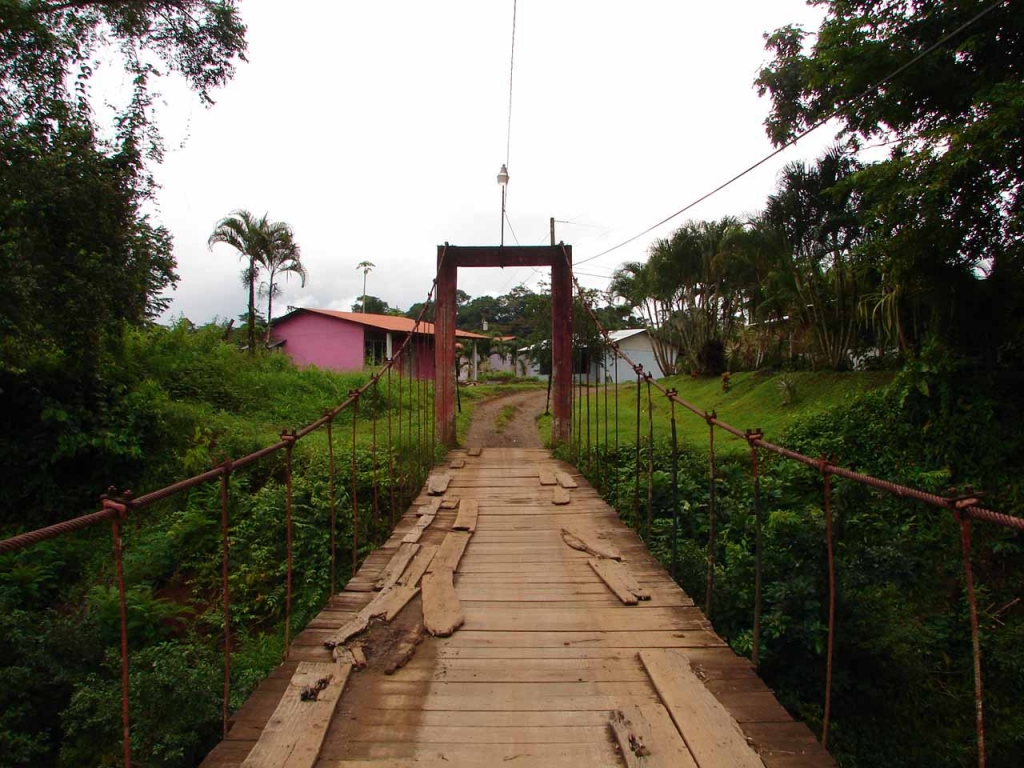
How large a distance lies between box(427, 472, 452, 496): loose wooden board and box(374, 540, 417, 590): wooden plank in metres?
1.07

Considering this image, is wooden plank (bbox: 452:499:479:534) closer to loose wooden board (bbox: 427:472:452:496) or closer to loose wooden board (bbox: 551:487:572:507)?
loose wooden board (bbox: 427:472:452:496)

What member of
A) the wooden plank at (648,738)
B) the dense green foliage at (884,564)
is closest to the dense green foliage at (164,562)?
the wooden plank at (648,738)

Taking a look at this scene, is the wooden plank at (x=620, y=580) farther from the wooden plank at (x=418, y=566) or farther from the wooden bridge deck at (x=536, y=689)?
the wooden plank at (x=418, y=566)

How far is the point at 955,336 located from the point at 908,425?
87cm

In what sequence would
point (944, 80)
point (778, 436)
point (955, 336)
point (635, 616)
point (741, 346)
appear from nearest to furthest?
point (635, 616)
point (944, 80)
point (955, 336)
point (778, 436)
point (741, 346)

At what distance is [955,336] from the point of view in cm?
555

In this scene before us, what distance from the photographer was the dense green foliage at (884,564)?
3.46 metres

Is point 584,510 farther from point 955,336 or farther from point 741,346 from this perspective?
point 741,346

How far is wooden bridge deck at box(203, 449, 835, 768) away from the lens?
139 cm

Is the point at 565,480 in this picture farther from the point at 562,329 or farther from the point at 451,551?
the point at 562,329

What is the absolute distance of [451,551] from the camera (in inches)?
112

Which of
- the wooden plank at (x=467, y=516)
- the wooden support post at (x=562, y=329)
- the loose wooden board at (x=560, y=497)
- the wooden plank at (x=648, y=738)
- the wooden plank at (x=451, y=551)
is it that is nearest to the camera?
the wooden plank at (x=648, y=738)

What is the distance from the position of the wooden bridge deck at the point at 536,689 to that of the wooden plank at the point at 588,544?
0.40 ft

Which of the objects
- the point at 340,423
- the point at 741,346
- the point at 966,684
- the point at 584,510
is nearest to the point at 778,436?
the point at 966,684
